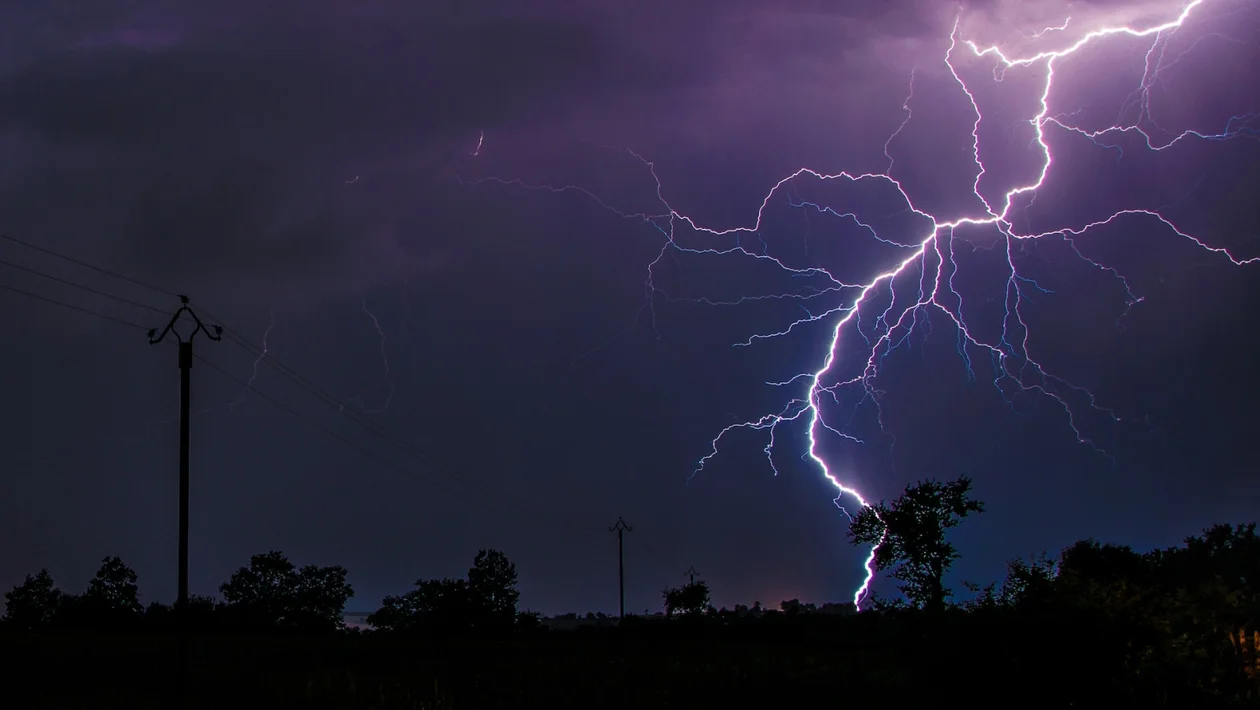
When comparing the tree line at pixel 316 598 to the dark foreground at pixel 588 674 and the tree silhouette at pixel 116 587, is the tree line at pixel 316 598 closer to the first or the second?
the tree silhouette at pixel 116 587

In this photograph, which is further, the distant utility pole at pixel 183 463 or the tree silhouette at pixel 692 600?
the tree silhouette at pixel 692 600

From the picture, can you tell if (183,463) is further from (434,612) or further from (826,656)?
(434,612)

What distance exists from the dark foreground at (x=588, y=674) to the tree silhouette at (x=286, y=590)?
29.5 metres

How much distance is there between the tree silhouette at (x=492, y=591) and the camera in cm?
6675

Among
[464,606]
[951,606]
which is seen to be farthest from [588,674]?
[464,606]

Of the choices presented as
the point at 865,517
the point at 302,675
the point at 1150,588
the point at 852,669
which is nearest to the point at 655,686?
the point at 852,669

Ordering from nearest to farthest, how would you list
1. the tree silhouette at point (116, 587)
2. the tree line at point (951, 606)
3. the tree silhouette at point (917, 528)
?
1. the tree line at point (951, 606)
2. the tree silhouette at point (917, 528)
3. the tree silhouette at point (116, 587)

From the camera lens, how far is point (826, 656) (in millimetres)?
35156

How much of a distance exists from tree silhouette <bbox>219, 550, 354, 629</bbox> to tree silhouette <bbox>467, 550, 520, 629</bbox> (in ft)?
30.0

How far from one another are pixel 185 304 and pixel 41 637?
17970 mm

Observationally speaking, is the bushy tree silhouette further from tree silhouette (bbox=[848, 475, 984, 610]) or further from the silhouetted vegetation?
tree silhouette (bbox=[848, 475, 984, 610])

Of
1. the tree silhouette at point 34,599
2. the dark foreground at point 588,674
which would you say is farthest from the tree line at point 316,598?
the dark foreground at point 588,674

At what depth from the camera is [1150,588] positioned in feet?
48.3

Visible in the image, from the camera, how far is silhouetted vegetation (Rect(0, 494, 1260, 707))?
1345cm
